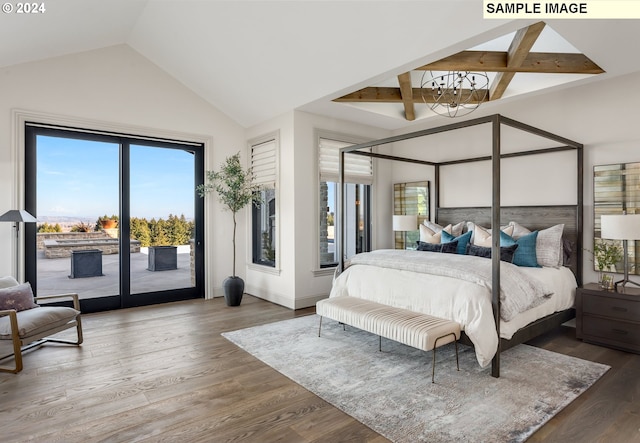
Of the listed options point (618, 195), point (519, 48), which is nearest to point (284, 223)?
point (519, 48)

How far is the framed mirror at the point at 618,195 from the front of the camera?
3.84 metres

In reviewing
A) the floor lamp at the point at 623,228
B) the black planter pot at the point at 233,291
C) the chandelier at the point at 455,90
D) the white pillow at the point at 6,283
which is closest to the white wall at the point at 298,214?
the black planter pot at the point at 233,291

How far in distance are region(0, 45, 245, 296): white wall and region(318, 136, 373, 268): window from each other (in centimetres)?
150

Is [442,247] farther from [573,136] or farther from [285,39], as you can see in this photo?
[285,39]

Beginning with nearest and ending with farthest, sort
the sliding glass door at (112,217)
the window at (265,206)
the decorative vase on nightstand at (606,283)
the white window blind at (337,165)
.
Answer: the decorative vase on nightstand at (606,283) → the sliding glass door at (112,217) → the white window blind at (337,165) → the window at (265,206)

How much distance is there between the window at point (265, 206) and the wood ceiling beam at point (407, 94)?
1900 millimetres

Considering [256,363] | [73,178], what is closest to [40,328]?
[256,363]

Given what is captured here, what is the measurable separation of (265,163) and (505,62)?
3.47 meters

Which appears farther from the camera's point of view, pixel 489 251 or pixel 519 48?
pixel 489 251

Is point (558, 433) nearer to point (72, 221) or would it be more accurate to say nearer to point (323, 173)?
point (323, 173)

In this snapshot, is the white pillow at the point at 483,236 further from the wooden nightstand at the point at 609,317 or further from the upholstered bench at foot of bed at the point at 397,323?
the upholstered bench at foot of bed at the point at 397,323

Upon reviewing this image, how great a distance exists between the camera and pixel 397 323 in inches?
120

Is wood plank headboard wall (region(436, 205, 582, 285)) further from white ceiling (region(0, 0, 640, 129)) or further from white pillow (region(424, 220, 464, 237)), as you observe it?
white ceiling (region(0, 0, 640, 129))

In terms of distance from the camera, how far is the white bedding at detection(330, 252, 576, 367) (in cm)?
294
